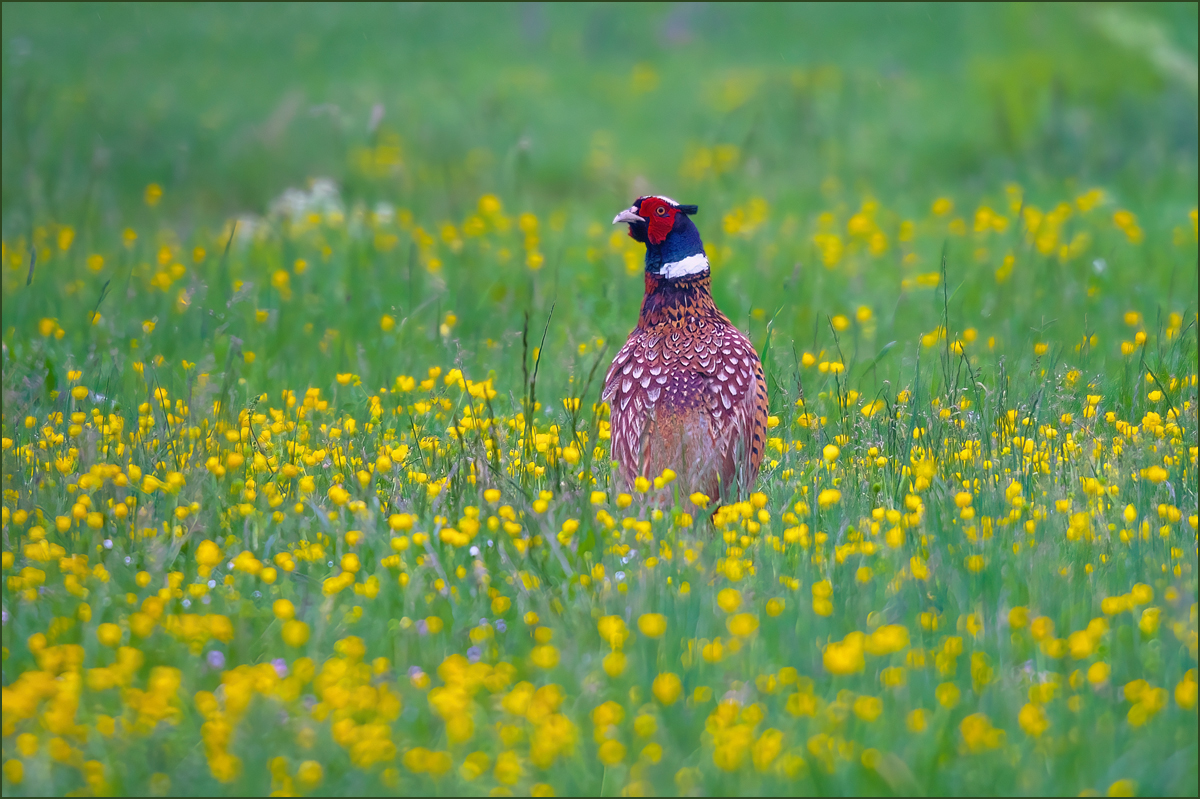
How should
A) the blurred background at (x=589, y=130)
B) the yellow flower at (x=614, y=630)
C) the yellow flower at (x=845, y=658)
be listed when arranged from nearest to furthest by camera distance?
the yellow flower at (x=845, y=658) → the yellow flower at (x=614, y=630) → the blurred background at (x=589, y=130)

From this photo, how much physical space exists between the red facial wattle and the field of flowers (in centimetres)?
57

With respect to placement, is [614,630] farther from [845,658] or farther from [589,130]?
[589,130]

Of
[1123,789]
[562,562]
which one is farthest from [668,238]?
[1123,789]

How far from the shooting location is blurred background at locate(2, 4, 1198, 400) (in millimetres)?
8117

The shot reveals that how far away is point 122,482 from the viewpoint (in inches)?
153

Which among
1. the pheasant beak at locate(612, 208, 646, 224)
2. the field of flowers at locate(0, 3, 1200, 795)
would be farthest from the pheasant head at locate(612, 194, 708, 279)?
the field of flowers at locate(0, 3, 1200, 795)

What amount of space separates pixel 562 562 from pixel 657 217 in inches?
61.9

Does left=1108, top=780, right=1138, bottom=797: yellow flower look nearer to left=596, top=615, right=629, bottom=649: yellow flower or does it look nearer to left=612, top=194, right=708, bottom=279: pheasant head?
left=596, top=615, right=629, bottom=649: yellow flower

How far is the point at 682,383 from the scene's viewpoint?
429 centimetres

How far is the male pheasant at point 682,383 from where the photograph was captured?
424 centimetres

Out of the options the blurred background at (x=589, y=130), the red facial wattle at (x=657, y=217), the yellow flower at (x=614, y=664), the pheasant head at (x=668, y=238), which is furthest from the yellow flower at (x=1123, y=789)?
the blurred background at (x=589, y=130)

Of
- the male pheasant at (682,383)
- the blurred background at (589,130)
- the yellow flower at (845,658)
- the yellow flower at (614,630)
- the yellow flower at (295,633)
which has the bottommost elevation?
the yellow flower at (614,630)

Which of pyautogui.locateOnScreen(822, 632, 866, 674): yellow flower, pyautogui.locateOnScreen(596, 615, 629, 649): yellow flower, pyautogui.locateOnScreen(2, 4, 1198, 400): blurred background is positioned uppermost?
pyautogui.locateOnScreen(2, 4, 1198, 400): blurred background

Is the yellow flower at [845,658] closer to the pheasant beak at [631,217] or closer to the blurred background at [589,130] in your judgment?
the pheasant beak at [631,217]
